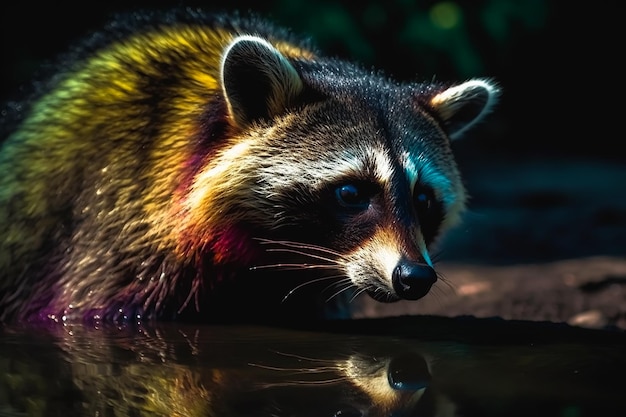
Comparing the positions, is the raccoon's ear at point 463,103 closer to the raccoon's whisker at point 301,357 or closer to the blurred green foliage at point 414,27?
the raccoon's whisker at point 301,357

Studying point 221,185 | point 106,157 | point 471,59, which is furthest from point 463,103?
point 471,59

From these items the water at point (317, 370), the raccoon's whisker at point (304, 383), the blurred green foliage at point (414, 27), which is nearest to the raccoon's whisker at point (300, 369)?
the water at point (317, 370)

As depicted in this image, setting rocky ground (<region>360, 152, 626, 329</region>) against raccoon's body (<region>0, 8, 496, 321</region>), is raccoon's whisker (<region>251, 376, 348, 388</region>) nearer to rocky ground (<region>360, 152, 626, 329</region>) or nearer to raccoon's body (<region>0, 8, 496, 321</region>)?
raccoon's body (<region>0, 8, 496, 321</region>)

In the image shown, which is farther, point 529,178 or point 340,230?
point 529,178

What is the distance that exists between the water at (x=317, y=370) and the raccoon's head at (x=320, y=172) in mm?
381

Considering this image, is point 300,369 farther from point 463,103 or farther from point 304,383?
point 463,103

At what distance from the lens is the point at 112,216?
5168 millimetres

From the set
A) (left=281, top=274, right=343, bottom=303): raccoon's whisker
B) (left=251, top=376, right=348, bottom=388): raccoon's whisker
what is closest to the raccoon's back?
(left=281, top=274, right=343, bottom=303): raccoon's whisker

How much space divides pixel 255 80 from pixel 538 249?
3764 mm

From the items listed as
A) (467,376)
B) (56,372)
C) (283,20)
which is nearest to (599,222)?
(283,20)

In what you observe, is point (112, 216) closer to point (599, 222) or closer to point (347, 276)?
point (347, 276)

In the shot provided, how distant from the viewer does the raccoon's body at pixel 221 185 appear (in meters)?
4.78

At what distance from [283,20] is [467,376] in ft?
17.9

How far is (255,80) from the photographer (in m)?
4.95
